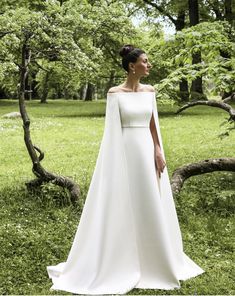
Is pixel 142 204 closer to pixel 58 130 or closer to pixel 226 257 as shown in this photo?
pixel 226 257

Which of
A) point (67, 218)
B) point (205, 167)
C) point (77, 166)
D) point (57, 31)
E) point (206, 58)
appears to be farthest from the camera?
point (77, 166)

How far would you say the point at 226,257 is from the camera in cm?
663

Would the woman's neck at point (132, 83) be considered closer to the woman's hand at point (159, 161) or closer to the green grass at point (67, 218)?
the woman's hand at point (159, 161)

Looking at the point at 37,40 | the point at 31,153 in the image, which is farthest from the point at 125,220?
the point at 37,40

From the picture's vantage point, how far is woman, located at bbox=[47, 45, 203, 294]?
5.65 meters

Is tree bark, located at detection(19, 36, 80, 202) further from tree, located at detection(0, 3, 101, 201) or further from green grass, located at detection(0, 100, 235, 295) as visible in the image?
green grass, located at detection(0, 100, 235, 295)

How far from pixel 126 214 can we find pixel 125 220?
0.22ft

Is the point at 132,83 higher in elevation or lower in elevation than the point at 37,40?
lower

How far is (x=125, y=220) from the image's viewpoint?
5688 mm

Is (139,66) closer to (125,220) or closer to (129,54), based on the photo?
(129,54)

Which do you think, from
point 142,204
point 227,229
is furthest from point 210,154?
point 142,204

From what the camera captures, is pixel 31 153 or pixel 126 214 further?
pixel 31 153

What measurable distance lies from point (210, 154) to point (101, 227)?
911 centimetres

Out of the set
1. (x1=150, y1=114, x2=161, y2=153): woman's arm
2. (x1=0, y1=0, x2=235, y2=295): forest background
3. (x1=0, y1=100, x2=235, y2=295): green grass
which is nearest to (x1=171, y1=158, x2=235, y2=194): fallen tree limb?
(x1=0, y1=0, x2=235, y2=295): forest background
